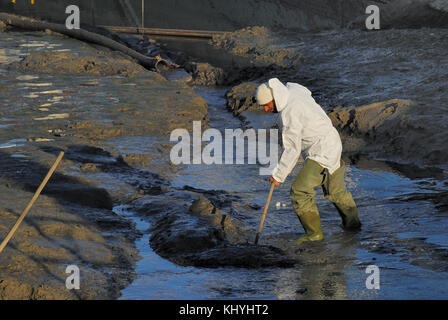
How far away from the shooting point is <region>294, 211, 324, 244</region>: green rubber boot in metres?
6.80

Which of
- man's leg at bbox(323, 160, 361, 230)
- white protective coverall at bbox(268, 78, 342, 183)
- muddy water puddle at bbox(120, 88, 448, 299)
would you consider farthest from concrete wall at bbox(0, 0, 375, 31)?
white protective coverall at bbox(268, 78, 342, 183)

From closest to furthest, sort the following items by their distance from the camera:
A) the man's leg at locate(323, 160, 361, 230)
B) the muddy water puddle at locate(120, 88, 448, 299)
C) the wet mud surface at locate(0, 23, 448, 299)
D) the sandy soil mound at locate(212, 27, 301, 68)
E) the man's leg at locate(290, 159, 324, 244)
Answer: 1. the muddy water puddle at locate(120, 88, 448, 299)
2. the wet mud surface at locate(0, 23, 448, 299)
3. the man's leg at locate(290, 159, 324, 244)
4. the man's leg at locate(323, 160, 361, 230)
5. the sandy soil mound at locate(212, 27, 301, 68)

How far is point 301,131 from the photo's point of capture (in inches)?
264

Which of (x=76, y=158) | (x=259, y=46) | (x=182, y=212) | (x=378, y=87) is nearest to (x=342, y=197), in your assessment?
(x=182, y=212)

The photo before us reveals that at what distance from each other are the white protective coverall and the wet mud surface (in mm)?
777

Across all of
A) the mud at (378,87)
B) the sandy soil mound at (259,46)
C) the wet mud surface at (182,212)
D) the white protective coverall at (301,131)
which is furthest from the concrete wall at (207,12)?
the white protective coverall at (301,131)

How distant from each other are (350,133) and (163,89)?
4.66 m

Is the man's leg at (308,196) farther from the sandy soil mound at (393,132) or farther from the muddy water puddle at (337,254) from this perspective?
the sandy soil mound at (393,132)

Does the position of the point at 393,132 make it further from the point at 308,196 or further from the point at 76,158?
the point at 76,158

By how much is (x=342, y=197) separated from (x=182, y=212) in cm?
165

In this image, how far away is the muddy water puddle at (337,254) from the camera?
553 centimetres

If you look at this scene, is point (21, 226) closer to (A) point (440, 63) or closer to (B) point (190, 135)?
(B) point (190, 135)

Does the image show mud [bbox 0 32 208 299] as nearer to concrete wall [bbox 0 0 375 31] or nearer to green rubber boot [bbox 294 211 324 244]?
green rubber boot [bbox 294 211 324 244]

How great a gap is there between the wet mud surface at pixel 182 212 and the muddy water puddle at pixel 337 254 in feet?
0.05
